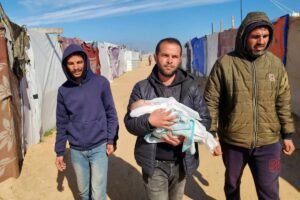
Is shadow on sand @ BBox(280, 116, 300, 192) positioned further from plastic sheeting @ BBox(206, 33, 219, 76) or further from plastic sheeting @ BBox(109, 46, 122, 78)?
plastic sheeting @ BBox(109, 46, 122, 78)

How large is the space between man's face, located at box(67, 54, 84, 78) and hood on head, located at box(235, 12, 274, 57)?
1473mm

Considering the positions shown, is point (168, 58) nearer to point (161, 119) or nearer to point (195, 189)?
point (161, 119)

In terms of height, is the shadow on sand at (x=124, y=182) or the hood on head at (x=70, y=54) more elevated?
the hood on head at (x=70, y=54)

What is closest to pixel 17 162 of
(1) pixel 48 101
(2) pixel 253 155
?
(1) pixel 48 101

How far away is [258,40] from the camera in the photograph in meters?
2.65

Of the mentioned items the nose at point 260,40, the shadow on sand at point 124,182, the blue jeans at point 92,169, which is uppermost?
the nose at point 260,40

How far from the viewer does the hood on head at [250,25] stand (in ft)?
8.66

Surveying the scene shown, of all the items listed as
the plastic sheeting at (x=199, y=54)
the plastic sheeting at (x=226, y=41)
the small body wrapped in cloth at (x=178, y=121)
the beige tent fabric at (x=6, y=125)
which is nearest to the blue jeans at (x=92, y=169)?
the small body wrapped in cloth at (x=178, y=121)

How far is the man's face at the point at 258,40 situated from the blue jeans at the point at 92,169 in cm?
167

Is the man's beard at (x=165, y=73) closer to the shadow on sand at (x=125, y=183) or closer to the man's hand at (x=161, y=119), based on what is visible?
the man's hand at (x=161, y=119)

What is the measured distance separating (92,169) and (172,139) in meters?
1.18

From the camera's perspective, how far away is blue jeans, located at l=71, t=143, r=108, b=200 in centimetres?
312

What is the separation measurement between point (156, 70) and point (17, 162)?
334cm

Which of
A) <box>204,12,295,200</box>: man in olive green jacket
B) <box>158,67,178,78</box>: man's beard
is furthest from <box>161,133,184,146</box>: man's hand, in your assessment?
<box>204,12,295,200</box>: man in olive green jacket
